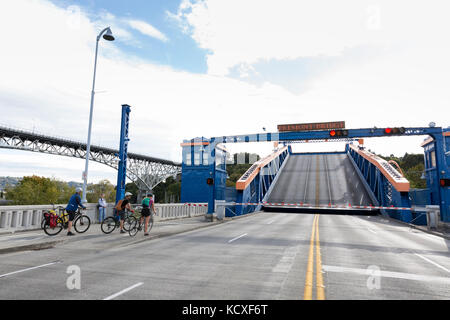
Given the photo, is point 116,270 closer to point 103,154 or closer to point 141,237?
point 141,237

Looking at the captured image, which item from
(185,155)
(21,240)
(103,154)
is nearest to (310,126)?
(185,155)

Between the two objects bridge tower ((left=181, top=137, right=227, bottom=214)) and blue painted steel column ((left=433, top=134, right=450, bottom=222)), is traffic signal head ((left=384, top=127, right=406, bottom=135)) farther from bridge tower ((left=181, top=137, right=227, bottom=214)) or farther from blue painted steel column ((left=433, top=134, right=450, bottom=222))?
bridge tower ((left=181, top=137, right=227, bottom=214))

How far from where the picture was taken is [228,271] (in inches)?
247

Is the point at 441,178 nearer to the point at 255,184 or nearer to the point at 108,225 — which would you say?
the point at 255,184

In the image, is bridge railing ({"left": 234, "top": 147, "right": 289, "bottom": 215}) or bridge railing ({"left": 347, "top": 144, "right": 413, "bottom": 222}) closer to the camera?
bridge railing ({"left": 347, "top": 144, "right": 413, "bottom": 222})

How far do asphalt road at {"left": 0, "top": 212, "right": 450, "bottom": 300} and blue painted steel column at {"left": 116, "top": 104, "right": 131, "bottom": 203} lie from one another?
5.13 meters

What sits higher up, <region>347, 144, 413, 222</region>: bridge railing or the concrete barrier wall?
<region>347, 144, 413, 222</region>: bridge railing

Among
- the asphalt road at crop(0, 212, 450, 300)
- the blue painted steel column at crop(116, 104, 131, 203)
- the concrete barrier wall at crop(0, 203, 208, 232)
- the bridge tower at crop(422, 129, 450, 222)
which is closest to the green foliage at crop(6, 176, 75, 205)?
the concrete barrier wall at crop(0, 203, 208, 232)

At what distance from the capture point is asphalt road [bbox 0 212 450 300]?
4.83 meters

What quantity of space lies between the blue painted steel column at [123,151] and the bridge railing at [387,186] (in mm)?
18803

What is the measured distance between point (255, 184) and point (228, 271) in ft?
73.9
